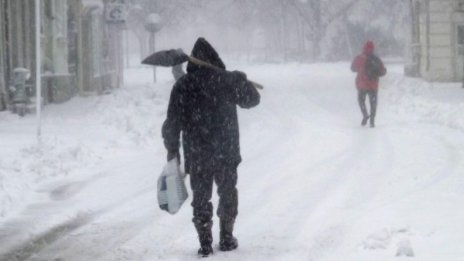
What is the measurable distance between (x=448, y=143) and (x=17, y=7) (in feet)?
40.8

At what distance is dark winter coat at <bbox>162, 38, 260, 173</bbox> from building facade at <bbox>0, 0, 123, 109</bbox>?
14.1 metres

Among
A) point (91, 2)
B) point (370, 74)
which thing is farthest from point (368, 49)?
point (91, 2)

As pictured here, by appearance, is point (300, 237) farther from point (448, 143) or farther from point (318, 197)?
point (448, 143)

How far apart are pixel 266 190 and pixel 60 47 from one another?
16.1 metres

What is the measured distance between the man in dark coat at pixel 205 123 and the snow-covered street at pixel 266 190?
0.56 metres

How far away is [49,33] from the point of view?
962 inches

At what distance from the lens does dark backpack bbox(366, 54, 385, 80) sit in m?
16.7

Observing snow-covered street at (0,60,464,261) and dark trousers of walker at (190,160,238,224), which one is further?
snow-covered street at (0,60,464,261)

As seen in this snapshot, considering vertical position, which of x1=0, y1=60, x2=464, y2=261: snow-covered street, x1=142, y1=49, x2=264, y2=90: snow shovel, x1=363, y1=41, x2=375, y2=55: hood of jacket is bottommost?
x1=0, y1=60, x2=464, y2=261: snow-covered street

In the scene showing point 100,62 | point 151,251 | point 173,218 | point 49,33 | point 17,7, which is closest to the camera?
point 151,251

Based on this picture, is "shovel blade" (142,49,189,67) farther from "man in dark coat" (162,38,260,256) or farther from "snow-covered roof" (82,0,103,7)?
"snow-covered roof" (82,0,103,7)

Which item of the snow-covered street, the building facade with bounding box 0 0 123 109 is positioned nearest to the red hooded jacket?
the snow-covered street

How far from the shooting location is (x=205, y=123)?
6.73 m

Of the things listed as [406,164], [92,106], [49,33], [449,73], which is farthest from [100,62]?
[406,164]
